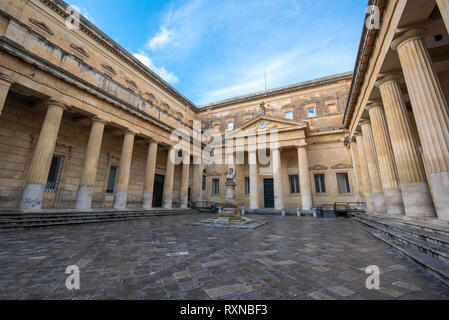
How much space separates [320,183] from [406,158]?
38.3 ft

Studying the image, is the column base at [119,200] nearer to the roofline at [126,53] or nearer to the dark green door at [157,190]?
the dark green door at [157,190]

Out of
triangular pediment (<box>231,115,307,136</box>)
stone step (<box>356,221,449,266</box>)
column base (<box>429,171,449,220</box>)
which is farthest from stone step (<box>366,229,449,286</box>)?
triangular pediment (<box>231,115,307,136</box>)

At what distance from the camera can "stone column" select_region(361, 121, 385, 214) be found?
9500 millimetres

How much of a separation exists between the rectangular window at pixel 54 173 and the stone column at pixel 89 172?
2.29m

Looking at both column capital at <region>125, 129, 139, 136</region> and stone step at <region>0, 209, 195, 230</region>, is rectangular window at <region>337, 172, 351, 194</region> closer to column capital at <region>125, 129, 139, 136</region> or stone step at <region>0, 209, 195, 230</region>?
stone step at <region>0, 209, 195, 230</region>

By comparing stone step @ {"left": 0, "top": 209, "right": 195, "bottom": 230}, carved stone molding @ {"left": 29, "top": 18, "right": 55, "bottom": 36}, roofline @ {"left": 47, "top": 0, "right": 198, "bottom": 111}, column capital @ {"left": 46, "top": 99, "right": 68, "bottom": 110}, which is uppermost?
roofline @ {"left": 47, "top": 0, "right": 198, "bottom": 111}

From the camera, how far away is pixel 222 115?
82.0 ft

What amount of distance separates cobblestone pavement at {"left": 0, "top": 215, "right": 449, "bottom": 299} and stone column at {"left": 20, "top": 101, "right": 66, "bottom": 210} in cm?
430

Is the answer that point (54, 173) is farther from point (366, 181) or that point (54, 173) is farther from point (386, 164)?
point (366, 181)

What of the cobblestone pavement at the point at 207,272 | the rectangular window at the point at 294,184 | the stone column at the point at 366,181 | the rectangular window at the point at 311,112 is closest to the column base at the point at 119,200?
the cobblestone pavement at the point at 207,272

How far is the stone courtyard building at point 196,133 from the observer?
17.3ft
